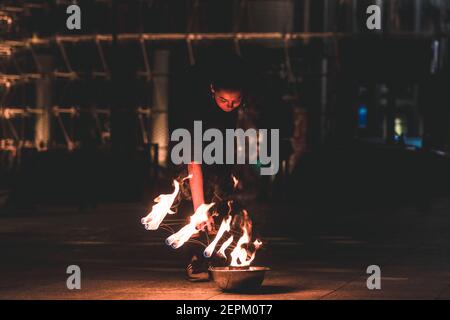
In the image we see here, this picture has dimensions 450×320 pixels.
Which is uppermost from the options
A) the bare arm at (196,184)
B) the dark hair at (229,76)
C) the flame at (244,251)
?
the dark hair at (229,76)

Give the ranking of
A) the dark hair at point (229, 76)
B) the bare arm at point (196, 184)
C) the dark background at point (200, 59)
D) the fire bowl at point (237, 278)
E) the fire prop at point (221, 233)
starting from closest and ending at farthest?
the fire bowl at point (237, 278) → the fire prop at point (221, 233) → the dark hair at point (229, 76) → the bare arm at point (196, 184) → the dark background at point (200, 59)

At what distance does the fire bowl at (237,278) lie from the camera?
10.3 m

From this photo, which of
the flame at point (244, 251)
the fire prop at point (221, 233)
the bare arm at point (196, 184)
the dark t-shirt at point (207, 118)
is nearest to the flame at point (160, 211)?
the fire prop at point (221, 233)

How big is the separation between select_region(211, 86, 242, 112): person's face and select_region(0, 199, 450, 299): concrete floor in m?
1.72

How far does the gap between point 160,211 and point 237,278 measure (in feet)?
3.63

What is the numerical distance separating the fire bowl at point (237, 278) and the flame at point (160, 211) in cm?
77

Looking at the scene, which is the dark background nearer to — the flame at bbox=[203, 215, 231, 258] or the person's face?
the person's face

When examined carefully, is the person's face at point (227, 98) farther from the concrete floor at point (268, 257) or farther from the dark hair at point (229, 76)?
the concrete floor at point (268, 257)

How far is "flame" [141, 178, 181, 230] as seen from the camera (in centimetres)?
1086

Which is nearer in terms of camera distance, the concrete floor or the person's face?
the concrete floor

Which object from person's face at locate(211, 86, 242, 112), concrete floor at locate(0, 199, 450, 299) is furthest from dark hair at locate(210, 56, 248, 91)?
concrete floor at locate(0, 199, 450, 299)

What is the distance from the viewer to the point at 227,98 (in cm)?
1115

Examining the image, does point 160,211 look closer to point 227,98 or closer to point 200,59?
point 227,98
